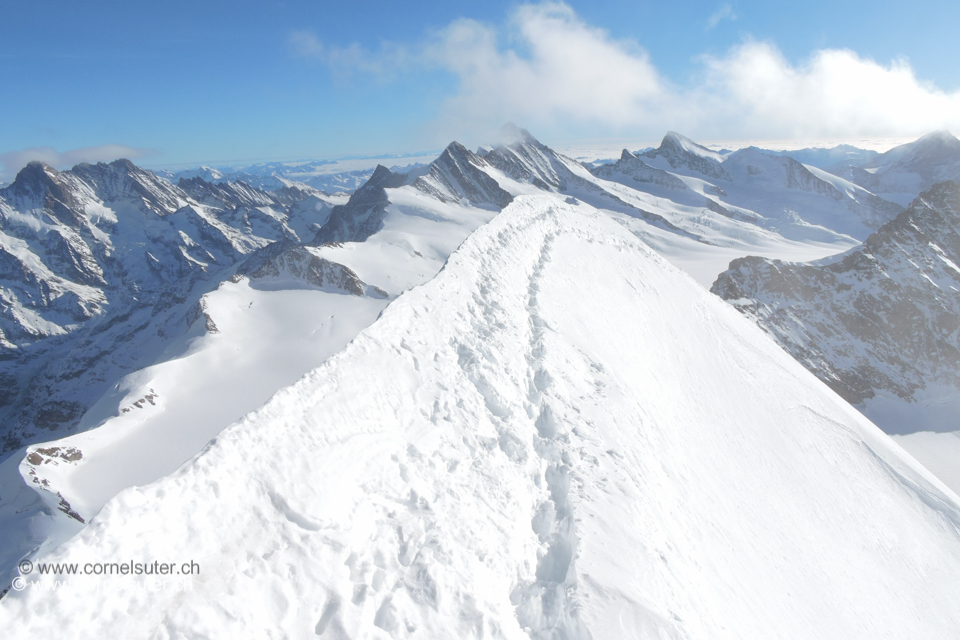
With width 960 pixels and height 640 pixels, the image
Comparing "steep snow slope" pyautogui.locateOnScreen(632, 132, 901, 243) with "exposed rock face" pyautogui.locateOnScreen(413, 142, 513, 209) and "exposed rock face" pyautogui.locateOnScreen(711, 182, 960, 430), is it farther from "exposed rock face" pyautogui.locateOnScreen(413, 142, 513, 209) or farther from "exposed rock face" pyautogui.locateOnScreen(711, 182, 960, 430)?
"exposed rock face" pyautogui.locateOnScreen(413, 142, 513, 209)

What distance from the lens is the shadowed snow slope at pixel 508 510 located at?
5.88 metres

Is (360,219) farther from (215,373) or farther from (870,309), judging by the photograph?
(870,309)

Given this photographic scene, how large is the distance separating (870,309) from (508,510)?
300 ft

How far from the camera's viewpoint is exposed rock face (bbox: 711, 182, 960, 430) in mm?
68000

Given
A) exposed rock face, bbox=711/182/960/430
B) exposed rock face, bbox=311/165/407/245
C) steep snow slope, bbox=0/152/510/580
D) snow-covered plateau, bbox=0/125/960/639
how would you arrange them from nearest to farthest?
snow-covered plateau, bbox=0/125/960/639 < steep snow slope, bbox=0/152/510/580 < exposed rock face, bbox=711/182/960/430 < exposed rock face, bbox=311/165/407/245

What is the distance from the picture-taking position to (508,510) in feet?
27.5

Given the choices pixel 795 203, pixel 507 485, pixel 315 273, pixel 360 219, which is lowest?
pixel 315 273

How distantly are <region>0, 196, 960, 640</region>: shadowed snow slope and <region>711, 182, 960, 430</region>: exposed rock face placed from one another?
56511 millimetres

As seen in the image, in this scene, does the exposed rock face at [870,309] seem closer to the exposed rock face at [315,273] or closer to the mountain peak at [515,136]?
the exposed rock face at [315,273]

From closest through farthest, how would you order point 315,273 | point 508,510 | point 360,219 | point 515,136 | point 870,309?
point 508,510 → point 315,273 → point 870,309 → point 360,219 → point 515,136

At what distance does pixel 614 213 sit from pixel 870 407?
8979 cm

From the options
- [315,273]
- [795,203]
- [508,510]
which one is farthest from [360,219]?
[795,203]

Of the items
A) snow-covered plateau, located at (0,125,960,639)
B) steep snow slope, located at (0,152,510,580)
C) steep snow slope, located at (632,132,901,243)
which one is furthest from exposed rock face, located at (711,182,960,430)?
steep snow slope, located at (632,132,901,243)

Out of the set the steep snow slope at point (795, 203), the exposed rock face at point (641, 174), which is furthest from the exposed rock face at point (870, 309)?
the exposed rock face at point (641, 174)
